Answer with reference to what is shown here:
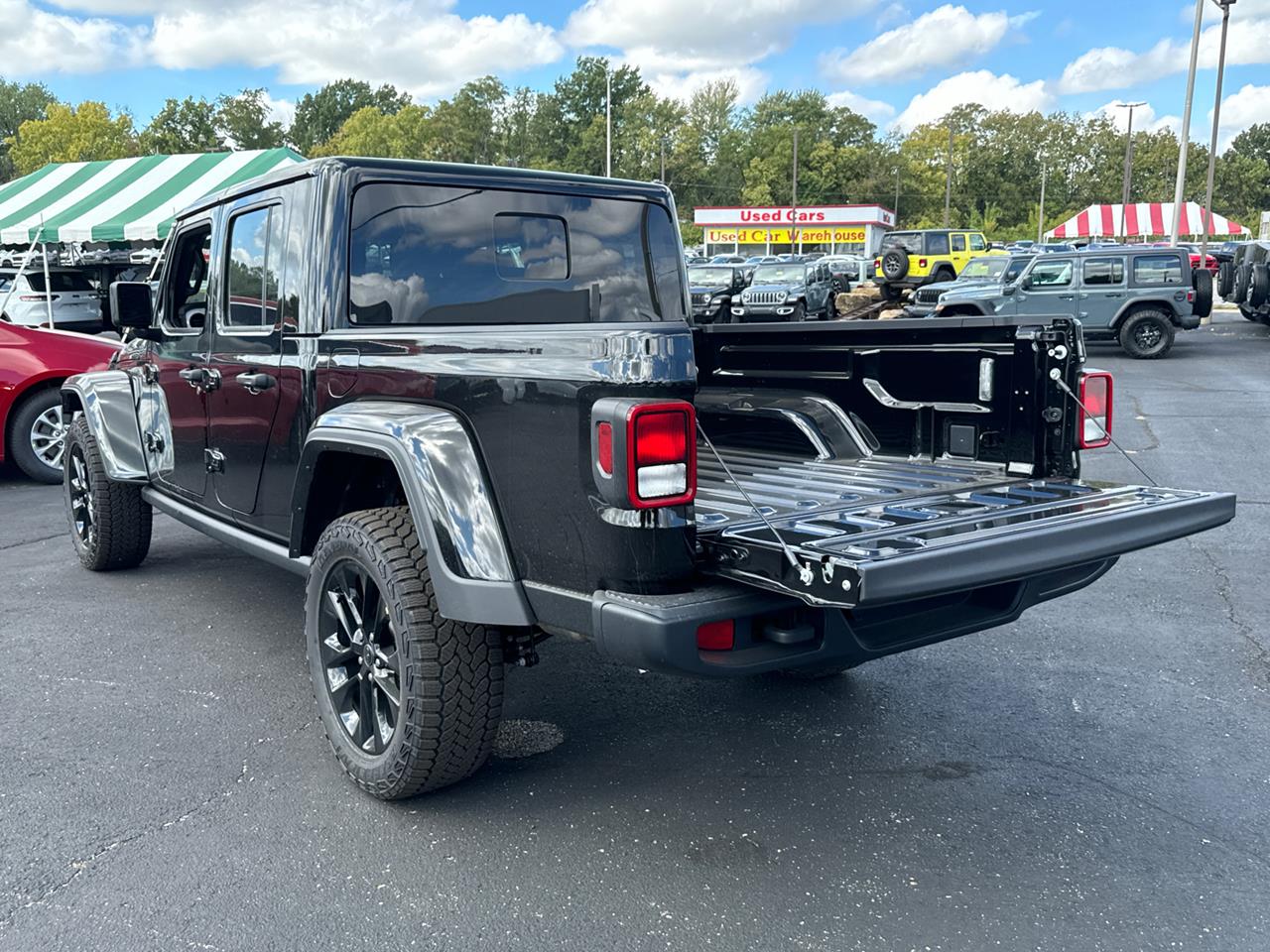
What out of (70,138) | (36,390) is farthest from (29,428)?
(70,138)

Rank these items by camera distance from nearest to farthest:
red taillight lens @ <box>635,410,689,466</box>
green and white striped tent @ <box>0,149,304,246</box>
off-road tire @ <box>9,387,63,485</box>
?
red taillight lens @ <box>635,410,689,466</box>
off-road tire @ <box>9,387,63,485</box>
green and white striped tent @ <box>0,149,304,246</box>

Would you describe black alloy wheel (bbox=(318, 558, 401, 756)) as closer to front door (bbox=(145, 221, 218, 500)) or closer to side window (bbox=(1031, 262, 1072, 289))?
front door (bbox=(145, 221, 218, 500))

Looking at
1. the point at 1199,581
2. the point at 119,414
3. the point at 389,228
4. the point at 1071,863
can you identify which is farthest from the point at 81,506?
the point at 1199,581

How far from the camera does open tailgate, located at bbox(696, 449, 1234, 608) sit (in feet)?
7.97

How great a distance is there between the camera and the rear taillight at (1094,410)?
11.6 feet

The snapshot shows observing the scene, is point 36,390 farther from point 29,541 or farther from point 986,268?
point 986,268

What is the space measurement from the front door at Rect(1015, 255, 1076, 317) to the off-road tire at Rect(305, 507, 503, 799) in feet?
57.2

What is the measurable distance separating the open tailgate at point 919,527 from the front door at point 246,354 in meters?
1.61

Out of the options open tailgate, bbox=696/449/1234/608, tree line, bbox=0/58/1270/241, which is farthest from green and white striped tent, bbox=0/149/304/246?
tree line, bbox=0/58/1270/241

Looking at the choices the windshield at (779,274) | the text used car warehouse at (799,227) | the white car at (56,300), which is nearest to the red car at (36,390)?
the white car at (56,300)

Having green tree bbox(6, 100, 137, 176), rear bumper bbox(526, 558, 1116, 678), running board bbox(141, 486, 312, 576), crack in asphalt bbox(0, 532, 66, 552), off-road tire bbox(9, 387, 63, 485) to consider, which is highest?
green tree bbox(6, 100, 137, 176)

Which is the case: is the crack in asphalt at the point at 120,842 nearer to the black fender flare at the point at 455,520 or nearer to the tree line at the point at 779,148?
the black fender flare at the point at 455,520

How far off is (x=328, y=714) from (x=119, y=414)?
8.66ft

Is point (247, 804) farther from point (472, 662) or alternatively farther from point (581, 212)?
point (581, 212)
